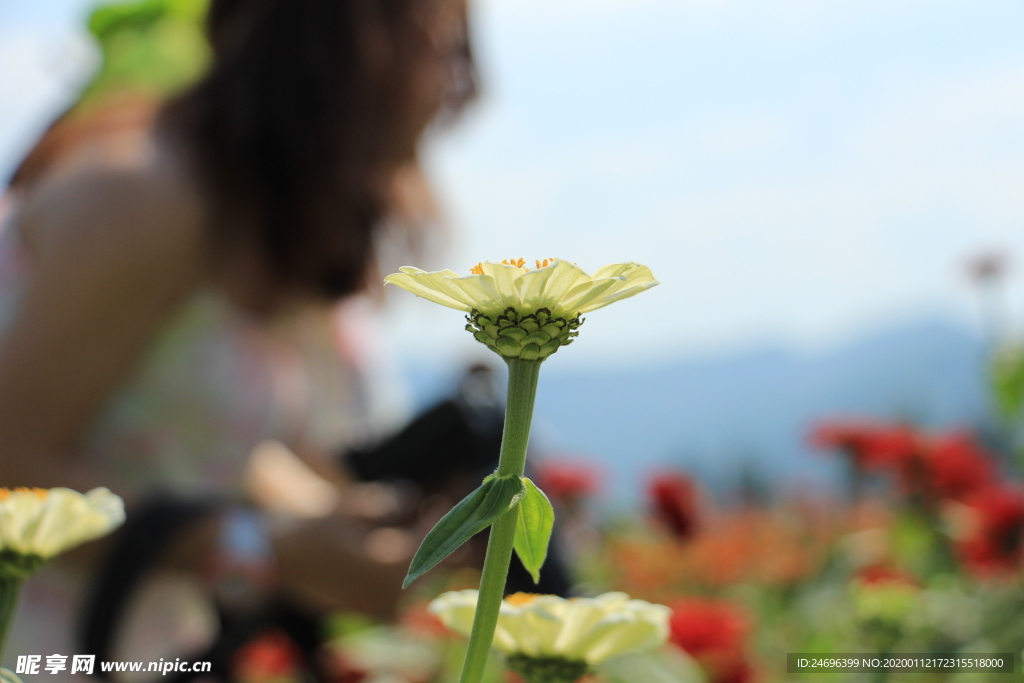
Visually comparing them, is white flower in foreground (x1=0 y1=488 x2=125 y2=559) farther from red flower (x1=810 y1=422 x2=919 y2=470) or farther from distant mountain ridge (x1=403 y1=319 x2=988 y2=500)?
distant mountain ridge (x1=403 y1=319 x2=988 y2=500)

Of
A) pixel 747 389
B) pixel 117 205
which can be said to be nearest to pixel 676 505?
pixel 117 205

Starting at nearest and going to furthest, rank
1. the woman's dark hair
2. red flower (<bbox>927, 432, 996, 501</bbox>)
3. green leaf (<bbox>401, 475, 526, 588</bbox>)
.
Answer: green leaf (<bbox>401, 475, 526, 588</bbox>)
the woman's dark hair
red flower (<bbox>927, 432, 996, 501</bbox>)

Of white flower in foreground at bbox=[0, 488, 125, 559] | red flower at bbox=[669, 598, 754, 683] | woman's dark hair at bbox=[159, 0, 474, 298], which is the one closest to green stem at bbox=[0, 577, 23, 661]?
white flower in foreground at bbox=[0, 488, 125, 559]

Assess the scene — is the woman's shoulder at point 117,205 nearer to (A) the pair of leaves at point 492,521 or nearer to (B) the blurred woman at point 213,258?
(B) the blurred woman at point 213,258

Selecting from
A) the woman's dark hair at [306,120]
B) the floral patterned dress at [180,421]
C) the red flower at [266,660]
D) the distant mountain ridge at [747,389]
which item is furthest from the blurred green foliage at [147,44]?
the distant mountain ridge at [747,389]

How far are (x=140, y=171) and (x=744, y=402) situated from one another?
1389 cm

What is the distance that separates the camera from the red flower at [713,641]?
1.84ft

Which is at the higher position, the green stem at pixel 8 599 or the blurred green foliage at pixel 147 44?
the blurred green foliage at pixel 147 44

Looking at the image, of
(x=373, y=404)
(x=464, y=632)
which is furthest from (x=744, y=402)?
(x=464, y=632)

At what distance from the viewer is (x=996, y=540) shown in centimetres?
75

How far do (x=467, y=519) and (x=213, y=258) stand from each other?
63cm

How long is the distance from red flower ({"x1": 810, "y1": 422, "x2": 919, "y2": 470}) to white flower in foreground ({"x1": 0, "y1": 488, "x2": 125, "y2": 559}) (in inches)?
34.8

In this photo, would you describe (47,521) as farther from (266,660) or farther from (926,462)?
(926,462)

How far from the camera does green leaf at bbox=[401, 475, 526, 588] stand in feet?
0.44
